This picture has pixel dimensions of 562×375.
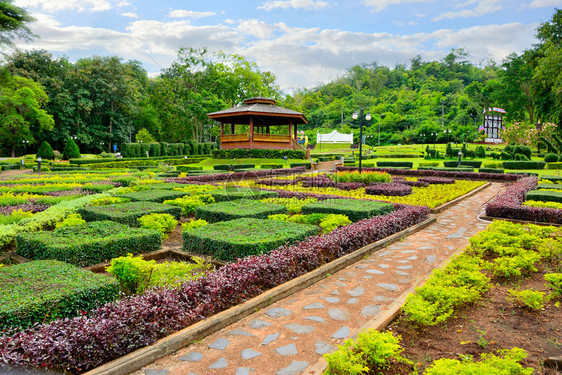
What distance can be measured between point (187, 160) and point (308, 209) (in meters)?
26.1

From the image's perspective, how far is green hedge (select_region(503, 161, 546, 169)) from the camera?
73.5ft

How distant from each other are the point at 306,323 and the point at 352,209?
4233 mm

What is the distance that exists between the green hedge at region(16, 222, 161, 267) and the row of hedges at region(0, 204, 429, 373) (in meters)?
1.78

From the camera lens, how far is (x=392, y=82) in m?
Result: 95.7

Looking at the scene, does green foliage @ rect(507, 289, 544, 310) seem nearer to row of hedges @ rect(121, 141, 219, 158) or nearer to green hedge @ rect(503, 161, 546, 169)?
green hedge @ rect(503, 161, 546, 169)

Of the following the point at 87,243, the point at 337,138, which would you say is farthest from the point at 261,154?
the point at 337,138

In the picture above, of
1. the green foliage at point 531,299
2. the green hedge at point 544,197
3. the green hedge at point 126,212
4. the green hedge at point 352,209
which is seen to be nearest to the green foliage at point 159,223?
the green hedge at point 126,212

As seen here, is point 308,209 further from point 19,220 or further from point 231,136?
point 231,136

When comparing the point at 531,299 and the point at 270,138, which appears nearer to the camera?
the point at 531,299

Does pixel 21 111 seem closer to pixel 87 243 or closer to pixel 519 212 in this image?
pixel 87 243

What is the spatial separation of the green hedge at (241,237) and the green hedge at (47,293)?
5.63 ft

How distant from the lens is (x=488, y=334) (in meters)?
3.12

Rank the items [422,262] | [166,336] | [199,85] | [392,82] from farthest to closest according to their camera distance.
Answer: [392,82] < [199,85] < [422,262] < [166,336]

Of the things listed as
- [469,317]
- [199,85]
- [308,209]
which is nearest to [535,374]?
[469,317]
